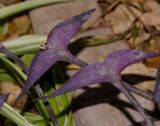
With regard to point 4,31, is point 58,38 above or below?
above

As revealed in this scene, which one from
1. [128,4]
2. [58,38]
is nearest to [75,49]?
[128,4]

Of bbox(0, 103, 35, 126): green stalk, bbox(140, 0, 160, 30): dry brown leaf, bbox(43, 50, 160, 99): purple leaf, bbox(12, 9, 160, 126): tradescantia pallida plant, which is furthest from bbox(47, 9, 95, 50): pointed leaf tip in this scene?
bbox(140, 0, 160, 30): dry brown leaf

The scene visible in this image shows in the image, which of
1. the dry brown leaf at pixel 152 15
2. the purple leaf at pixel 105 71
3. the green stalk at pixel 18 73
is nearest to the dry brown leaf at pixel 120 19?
the dry brown leaf at pixel 152 15

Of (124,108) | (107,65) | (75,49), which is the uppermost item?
(107,65)

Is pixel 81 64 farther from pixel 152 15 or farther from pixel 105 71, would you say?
pixel 152 15

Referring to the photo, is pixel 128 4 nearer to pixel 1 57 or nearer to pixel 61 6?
pixel 61 6

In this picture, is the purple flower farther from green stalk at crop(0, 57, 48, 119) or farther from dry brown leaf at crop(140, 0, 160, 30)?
dry brown leaf at crop(140, 0, 160, 30)

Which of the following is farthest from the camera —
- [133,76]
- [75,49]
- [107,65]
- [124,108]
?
[75,49]
